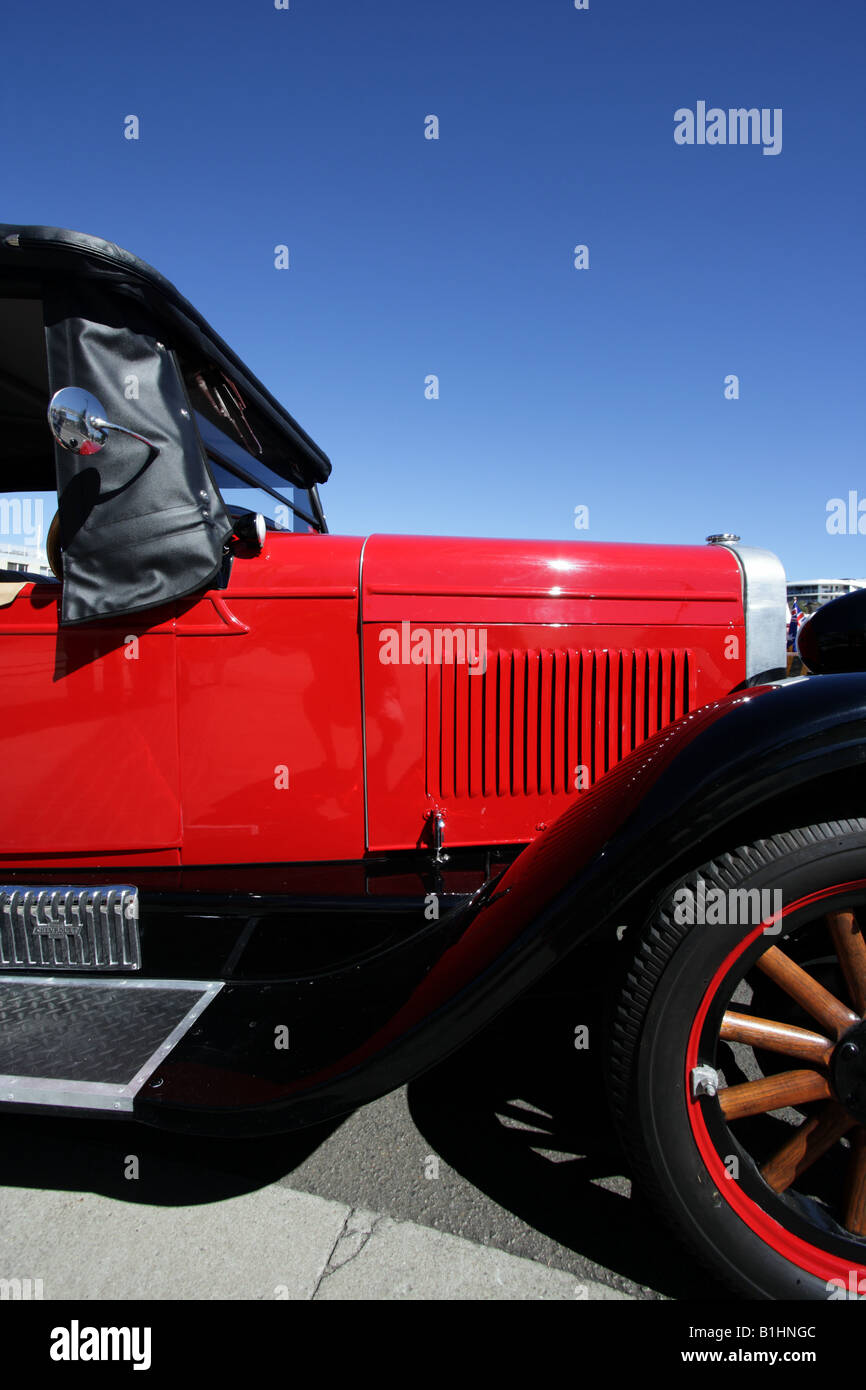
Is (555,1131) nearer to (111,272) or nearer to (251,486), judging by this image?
(251,486)

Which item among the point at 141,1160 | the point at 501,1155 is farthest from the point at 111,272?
the point at 501,1155

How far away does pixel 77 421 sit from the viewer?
1.57 metres

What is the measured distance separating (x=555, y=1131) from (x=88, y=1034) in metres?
1.19

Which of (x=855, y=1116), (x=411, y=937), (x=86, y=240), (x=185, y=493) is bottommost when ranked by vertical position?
(x=855, y=1116)

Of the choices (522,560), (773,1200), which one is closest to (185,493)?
(522,560)

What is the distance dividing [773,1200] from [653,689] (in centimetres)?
125

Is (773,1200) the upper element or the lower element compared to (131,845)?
lower

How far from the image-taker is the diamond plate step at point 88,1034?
4.96 feet

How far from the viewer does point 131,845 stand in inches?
76.9

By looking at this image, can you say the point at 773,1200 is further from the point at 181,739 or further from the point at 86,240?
the point at 86,240

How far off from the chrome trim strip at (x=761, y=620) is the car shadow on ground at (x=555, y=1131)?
100 centimetres

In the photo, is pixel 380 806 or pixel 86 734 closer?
pixel 86 734

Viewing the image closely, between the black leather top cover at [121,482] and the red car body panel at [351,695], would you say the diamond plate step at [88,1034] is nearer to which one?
the red car body panel at [351,695]
